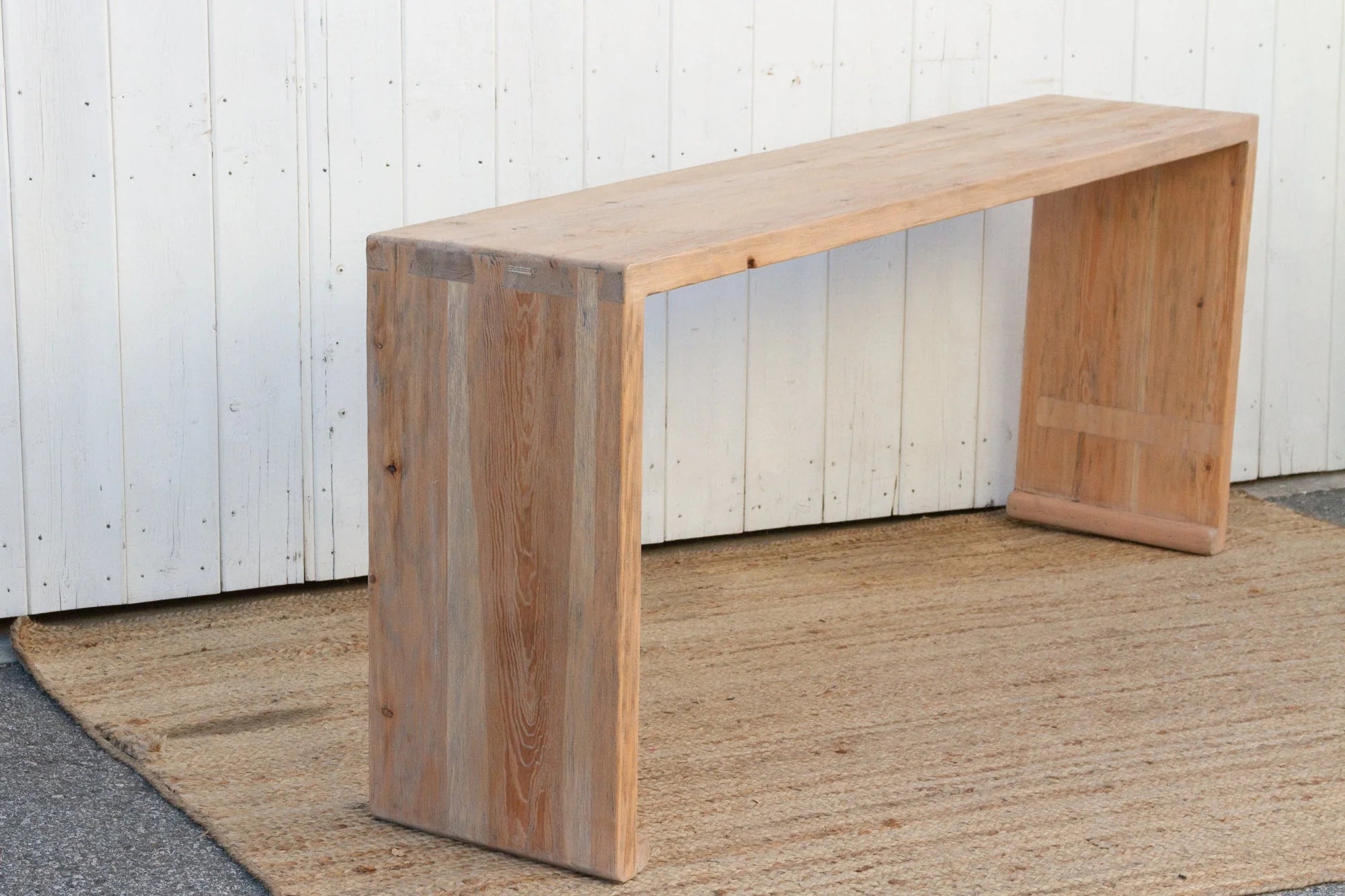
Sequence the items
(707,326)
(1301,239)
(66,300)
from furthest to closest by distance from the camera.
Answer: (1301,239) < (707,326) < (66,300)

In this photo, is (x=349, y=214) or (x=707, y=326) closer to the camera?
(x=349, y=214)

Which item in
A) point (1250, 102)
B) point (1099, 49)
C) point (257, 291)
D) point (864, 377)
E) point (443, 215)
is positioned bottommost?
point (864, 377)

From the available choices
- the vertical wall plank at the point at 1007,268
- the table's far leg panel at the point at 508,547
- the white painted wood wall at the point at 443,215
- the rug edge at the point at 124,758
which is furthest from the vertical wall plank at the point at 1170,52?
the rug edge at the point at 124,758

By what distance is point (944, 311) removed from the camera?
339 cm

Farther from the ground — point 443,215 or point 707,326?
point 443,215

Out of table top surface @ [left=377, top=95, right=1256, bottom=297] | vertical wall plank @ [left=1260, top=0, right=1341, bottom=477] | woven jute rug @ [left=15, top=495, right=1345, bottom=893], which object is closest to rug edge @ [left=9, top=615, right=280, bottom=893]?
woven jute rug @ [left=15, top=495, right=1345, bottom=893]

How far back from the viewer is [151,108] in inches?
105

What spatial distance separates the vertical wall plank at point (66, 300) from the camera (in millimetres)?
2605

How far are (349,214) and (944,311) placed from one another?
1.17m

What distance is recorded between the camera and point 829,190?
7.88 ft

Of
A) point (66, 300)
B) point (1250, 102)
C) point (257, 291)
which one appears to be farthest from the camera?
point (1250, 102)

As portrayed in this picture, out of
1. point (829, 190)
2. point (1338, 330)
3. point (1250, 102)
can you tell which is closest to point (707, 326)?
point (829, 190)

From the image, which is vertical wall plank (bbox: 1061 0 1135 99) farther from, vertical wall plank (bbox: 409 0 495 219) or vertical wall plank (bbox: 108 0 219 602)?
vertical wall plank (bbox: 108 0 219 602)

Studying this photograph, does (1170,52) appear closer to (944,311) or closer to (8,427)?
(944,311)
